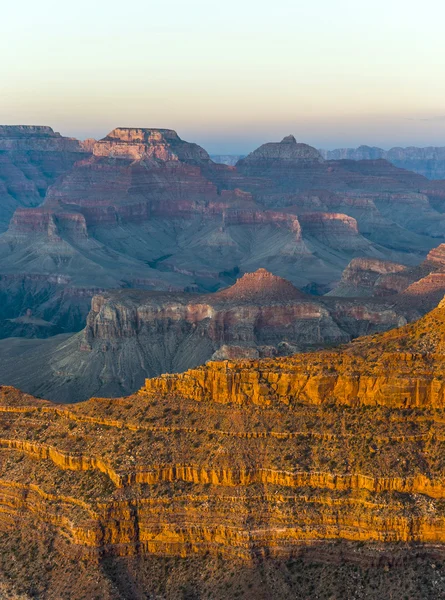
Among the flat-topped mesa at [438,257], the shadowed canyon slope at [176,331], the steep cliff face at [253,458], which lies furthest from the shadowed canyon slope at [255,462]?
the flat-topped mesa at [438,257]

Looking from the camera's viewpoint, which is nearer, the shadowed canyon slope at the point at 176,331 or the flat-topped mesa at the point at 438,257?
the shadowed canyon slope at the point at 176,331

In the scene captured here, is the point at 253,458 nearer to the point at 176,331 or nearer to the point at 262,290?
the point at 262,290

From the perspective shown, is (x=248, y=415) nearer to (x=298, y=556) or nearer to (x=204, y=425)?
(x=204, y=425)

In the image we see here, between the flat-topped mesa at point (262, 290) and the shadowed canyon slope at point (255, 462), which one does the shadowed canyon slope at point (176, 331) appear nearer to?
the flat-topped mesa at point (262, 290)

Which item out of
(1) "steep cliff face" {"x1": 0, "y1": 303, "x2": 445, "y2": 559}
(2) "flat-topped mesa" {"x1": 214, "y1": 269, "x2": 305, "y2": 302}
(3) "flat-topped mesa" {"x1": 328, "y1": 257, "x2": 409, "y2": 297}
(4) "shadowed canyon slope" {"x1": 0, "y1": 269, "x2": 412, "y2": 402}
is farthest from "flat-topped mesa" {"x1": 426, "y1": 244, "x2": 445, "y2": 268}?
(1) "steep cliff face" {"x1": 0, "y1": 303, "x2": 445, "y2": 559}

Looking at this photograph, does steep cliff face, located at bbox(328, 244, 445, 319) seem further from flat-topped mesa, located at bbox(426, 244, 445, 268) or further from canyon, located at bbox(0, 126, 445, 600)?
canyon, located at bbox(0, 126, 445, 600)

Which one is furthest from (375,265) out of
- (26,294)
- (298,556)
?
(298,556)
